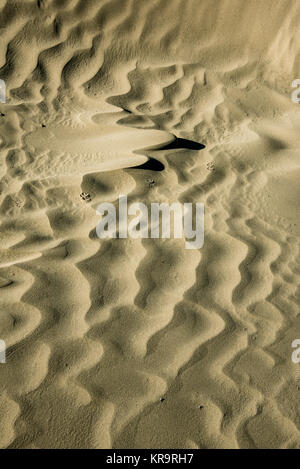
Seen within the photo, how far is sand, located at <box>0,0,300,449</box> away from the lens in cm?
209

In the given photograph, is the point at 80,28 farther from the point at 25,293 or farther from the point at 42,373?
the point at 42,373

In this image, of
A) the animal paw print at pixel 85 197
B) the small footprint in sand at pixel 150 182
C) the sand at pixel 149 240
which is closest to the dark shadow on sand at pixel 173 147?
the sand at pixel 149 240

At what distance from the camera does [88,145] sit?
12.4 ft

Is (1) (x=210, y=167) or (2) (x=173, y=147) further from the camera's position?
(2) (x=173, y=147)

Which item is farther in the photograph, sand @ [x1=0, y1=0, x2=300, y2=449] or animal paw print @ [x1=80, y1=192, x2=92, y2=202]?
animal paw print @ [x1=80, y1=192, x2=92, y2=202]

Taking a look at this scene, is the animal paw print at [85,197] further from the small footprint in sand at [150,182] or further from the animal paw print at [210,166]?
the animal paw print at [210,166]

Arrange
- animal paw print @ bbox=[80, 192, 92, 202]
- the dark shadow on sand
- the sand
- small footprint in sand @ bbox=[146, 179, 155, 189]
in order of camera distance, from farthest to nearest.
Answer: the dark shadow on sand
small footprint in sand @ bbox=[146, 179, 155, 189]
animal paw print @ bbox=[80, 192, 92, 202]
the sand

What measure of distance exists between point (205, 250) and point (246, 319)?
60 centimetres

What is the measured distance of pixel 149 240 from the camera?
117 inches

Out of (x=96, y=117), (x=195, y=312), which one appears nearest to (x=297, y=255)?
(x=195, y=312)

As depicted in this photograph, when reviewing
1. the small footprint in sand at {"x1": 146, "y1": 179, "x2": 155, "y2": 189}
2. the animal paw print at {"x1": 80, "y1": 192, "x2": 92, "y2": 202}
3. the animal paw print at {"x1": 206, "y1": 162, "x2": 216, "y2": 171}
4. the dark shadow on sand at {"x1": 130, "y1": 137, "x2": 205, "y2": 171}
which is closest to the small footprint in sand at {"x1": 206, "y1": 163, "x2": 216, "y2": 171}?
the animal paw print at {"x1": 206, "y1": 162, "x2": 216, "y2": 171}

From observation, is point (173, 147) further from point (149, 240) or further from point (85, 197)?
point (149, 240)

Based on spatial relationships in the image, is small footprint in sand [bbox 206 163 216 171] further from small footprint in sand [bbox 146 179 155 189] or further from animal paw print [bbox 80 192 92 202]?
animal paw print [bbox 80 192 92 202]

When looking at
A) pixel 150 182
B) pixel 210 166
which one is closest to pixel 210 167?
pixel 210 166
